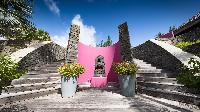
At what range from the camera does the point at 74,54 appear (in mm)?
11477

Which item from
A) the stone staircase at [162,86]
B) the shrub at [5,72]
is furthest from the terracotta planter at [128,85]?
the shrub at [5,72]

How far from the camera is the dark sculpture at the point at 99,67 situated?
41.8 feet

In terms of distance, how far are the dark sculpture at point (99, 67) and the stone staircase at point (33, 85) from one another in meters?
2.31

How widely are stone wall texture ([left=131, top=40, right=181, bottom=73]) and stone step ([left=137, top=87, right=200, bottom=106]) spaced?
1.51 metres

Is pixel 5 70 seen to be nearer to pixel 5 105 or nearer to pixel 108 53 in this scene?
pixel 5 105

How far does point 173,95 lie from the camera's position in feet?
24.9

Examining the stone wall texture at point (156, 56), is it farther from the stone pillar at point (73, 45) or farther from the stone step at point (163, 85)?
the stone pillar at point (73, 45)

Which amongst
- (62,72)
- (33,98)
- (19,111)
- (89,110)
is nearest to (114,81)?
(62,72)

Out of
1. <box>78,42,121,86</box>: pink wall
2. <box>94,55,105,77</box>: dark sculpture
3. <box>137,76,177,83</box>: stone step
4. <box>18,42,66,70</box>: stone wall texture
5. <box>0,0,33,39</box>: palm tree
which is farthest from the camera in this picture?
<box>94,55,105,77</box>: dark sculpture

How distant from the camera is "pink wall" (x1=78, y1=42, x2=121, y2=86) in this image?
12055 mm

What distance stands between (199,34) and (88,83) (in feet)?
24.6

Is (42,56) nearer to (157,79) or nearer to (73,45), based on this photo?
(73,45)

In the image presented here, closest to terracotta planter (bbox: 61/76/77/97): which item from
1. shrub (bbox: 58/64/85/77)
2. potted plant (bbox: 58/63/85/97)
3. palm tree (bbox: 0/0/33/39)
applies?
potted plant (bbox: 58/63/85/97)

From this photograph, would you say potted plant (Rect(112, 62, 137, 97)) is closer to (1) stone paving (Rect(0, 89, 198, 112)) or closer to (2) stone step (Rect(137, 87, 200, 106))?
(2) stone step (Rect(137, 87, 200, 106))
